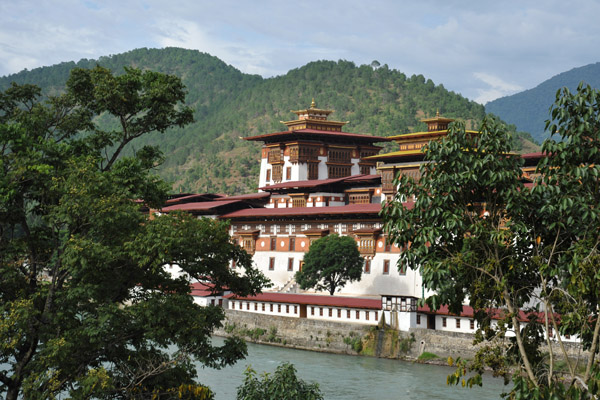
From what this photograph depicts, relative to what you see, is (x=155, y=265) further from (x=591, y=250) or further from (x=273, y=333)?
(x=273, y=333)

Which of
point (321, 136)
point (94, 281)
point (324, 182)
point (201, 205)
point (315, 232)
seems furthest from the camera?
point (321, 136)

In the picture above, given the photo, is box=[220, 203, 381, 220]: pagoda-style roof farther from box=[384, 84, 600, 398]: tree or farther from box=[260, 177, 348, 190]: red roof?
box=[384, 84, 600, 398]: tree

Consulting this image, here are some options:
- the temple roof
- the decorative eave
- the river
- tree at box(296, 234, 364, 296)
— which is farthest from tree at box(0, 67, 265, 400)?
the temple roof

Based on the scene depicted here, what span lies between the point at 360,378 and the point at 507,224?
2791 centimetres

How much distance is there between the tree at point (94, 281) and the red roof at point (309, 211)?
39.9 meters

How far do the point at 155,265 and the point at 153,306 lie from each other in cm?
108

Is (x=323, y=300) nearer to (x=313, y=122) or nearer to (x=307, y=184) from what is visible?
(x=307, y=184)

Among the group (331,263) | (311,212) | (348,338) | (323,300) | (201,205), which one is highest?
(201,205)

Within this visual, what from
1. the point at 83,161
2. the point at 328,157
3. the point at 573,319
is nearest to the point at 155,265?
the point at 83,161

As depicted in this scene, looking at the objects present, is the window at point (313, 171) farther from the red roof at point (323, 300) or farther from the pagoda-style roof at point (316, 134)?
the red roof at point (323, 300)

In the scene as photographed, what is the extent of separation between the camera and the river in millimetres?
37906

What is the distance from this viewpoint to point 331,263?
6241cm

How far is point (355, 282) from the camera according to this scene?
6512cm

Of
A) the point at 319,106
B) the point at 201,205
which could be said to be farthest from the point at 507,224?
the point at 319,106
